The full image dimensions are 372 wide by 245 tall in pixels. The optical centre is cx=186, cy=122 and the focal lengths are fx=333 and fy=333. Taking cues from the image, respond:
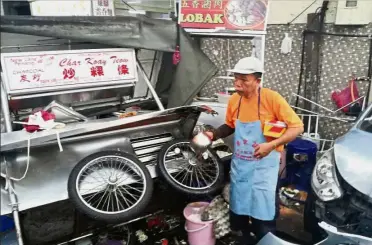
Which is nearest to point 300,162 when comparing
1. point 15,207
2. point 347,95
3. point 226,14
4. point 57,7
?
point 347,95

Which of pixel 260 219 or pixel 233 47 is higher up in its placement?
pixel 233 47

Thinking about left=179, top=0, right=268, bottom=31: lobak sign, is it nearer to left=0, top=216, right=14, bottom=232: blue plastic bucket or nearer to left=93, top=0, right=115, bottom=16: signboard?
left=93, top=0, right=115, bottom=16: signboard

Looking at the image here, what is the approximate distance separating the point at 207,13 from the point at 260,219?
8.85 ft

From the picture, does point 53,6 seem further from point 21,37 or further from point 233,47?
point 233,47

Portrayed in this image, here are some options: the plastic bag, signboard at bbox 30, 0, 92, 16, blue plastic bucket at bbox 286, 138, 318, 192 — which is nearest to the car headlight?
blue plastic bucket at bbox 286, 138, 318, 192

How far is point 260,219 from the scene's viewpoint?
10.7 ft

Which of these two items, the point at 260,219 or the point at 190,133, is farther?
the point at 190,133

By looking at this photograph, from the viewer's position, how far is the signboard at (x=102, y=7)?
5.12 metres

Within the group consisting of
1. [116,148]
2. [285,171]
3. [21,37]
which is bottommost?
[285,171]

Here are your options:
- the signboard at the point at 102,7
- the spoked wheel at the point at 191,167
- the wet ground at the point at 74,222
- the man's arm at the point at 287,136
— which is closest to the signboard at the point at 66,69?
the spoked wheel at the point at 191,167

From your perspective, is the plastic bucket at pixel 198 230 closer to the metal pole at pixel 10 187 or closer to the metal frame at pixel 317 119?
the metal pole at pixel 10 187

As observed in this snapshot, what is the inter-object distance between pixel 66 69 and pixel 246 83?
69.6 inches

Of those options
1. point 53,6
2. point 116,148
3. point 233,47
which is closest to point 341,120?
point 233,47

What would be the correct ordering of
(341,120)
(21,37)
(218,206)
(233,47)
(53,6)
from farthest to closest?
(233,47) < (341,120) < (53,6) < (218,206) < (21,37)
